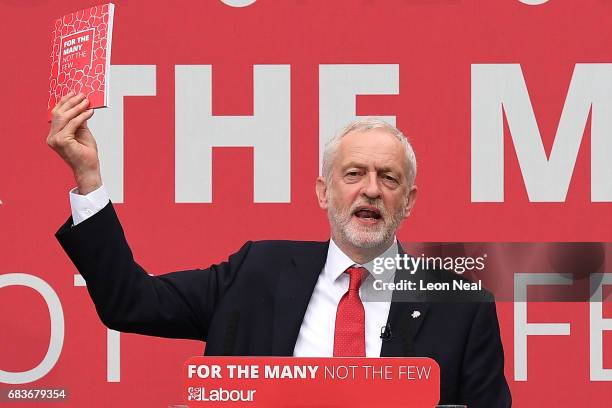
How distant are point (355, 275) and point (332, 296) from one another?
7 centimetres

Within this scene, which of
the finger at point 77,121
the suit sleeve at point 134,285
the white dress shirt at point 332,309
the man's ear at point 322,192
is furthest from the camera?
the man's ear at point 322,192

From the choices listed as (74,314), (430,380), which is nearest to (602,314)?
(430,380)

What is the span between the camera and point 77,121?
1.79 meters

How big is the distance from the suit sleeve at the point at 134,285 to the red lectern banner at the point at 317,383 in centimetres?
39

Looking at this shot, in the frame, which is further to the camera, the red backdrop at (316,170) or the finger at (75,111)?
the red backdrop at (316,170)

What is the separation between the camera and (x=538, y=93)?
2.58 m

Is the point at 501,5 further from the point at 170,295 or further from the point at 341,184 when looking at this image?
the point at 170,295

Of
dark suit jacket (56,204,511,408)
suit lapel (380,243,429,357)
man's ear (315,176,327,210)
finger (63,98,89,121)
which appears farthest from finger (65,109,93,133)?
suit lapel (380,243,429,357)

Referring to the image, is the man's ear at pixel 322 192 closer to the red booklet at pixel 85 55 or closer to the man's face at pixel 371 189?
the man's face at pixel 371 189

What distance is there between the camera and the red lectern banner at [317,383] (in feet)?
5.30

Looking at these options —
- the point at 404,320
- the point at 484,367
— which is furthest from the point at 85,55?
the point at 484,367

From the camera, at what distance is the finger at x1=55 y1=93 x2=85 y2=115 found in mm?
1805

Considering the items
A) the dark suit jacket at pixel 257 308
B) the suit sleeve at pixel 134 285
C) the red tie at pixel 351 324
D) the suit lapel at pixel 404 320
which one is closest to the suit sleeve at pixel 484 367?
the dark suit jacket at pixel 257 308

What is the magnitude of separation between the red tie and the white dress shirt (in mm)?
15
